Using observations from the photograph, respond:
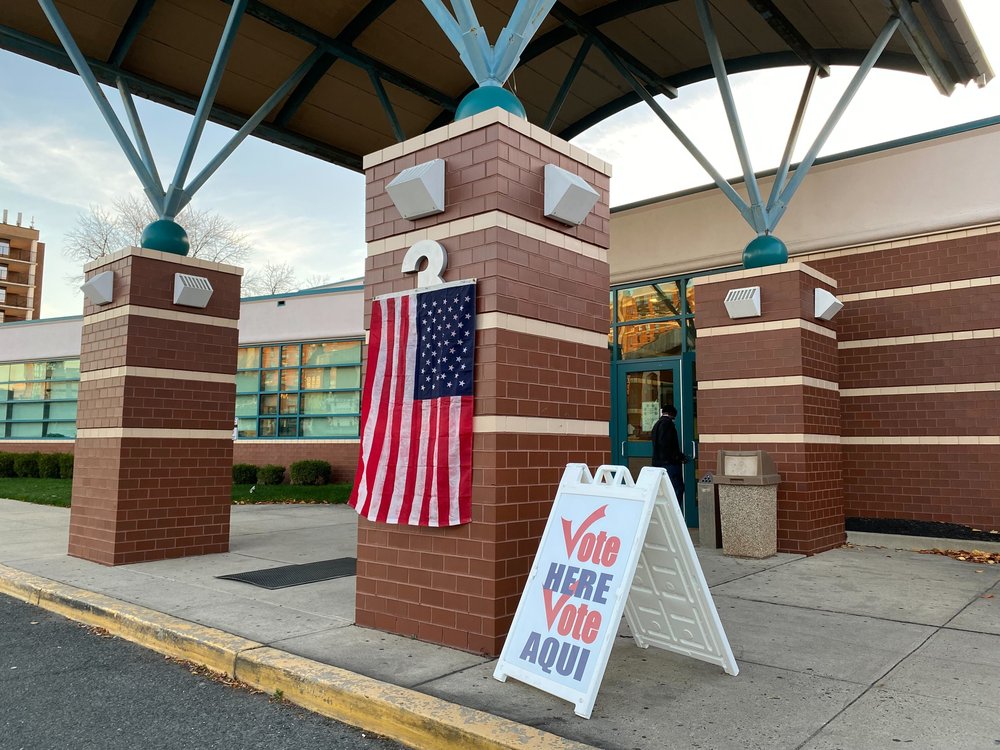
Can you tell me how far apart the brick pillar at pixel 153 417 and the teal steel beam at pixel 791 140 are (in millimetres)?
7343

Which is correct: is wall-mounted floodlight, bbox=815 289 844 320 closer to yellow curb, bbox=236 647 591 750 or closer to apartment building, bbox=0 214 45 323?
yellow curb, bbox=236 647 591 750

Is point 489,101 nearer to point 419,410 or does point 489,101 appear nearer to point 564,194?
point 564,194

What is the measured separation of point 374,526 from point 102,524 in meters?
4.40

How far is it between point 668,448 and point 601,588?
6.93m

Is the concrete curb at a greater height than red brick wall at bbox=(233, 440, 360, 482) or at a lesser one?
lesser

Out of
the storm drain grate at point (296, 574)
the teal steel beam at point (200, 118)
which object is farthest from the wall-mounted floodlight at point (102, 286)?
the storm drain grate at point (296, 574)

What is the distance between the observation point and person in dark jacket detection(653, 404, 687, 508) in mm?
10570

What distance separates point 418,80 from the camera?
12695 millimetres

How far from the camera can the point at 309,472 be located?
1891cm

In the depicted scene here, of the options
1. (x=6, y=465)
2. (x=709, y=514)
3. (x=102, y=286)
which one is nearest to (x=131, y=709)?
(x=102, y=286)

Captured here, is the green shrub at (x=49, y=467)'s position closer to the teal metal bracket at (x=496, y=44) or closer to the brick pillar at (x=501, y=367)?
the brick pillar at (x=501, y=367)

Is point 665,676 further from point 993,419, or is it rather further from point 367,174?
point 993,419

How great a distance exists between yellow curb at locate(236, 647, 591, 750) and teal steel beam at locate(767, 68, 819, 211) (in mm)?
8626

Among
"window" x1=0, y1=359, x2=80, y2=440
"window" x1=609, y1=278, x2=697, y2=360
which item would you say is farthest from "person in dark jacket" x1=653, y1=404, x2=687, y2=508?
"window" x1=0, y1=359, x2=80, y2=440
